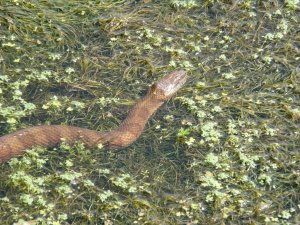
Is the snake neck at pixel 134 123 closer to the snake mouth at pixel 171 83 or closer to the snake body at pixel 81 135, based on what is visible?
the snake body at pixel 81 135

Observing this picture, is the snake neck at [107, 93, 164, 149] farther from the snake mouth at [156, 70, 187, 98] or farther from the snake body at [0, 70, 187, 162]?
the snake mouth at [156, 70, 187, 98]

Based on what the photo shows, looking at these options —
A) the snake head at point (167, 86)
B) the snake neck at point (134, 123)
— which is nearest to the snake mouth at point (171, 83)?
the snake head at point (167, 86)

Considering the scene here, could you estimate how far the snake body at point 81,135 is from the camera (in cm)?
540

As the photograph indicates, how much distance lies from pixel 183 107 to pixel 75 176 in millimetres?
1357

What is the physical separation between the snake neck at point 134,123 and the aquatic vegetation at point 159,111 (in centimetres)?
8

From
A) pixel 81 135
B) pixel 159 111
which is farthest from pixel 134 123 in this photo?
pixel 81 135

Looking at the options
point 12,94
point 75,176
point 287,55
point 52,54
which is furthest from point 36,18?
point 287,55

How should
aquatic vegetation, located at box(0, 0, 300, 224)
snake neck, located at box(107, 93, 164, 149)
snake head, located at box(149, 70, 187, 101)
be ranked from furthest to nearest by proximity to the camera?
snake head, located at box(149, 70, 187, 101) < snake neck, located at box(107, 93, 164, 149) < aquatic vegetation, located at box(0, 0, 300, 224)

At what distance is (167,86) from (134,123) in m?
0.56

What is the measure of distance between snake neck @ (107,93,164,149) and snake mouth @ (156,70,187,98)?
0.35 ft

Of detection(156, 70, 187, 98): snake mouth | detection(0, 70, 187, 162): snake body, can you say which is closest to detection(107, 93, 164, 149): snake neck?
detection(0, 70, 187, 162): snake body

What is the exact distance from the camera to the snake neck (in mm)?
5613

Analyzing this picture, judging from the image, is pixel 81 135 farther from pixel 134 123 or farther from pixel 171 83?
pixel 171 83

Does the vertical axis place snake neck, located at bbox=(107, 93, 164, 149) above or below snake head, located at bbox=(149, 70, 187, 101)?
below
